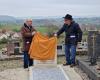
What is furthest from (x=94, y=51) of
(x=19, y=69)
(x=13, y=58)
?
(x=13, y=58)

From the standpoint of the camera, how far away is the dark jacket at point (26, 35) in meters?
14.0

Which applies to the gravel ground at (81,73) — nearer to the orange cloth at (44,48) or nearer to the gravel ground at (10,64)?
the orange cloth at (44,48)

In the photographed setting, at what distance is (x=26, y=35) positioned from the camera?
14.1 m

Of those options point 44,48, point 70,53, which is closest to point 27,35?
point 44,48

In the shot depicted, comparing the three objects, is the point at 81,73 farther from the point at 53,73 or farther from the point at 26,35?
the point at 26,35

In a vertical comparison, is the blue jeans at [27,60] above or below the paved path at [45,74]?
above

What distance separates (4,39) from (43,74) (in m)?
16.8

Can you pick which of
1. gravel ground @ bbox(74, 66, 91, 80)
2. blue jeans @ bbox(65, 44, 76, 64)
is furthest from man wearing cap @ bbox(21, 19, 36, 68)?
gravel ground @ bbox(74, 66, 91, 80)

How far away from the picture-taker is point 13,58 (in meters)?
18.0

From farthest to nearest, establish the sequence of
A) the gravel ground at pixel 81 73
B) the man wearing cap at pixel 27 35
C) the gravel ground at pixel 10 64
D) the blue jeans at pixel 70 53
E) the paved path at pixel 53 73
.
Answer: the gravel ground at pixel 10 64, the blue jeans at pixel 70 53, the man wearing cap at pixel 27 35, the gravel ground at pixel 81 73, the paved path at pixel 53 73

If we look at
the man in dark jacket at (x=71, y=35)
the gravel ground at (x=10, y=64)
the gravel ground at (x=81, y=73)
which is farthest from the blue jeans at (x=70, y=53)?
the gravel ground at (x=10, y=64)

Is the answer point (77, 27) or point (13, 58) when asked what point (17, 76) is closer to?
point (77, 27)

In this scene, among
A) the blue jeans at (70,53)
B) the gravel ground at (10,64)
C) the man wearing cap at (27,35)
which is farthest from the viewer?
the gravel ground at (10,64)

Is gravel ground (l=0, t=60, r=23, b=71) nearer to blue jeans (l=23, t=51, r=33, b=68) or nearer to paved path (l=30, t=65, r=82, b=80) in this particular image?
blue jeans (l=23, t=51, r=33, b=68)
